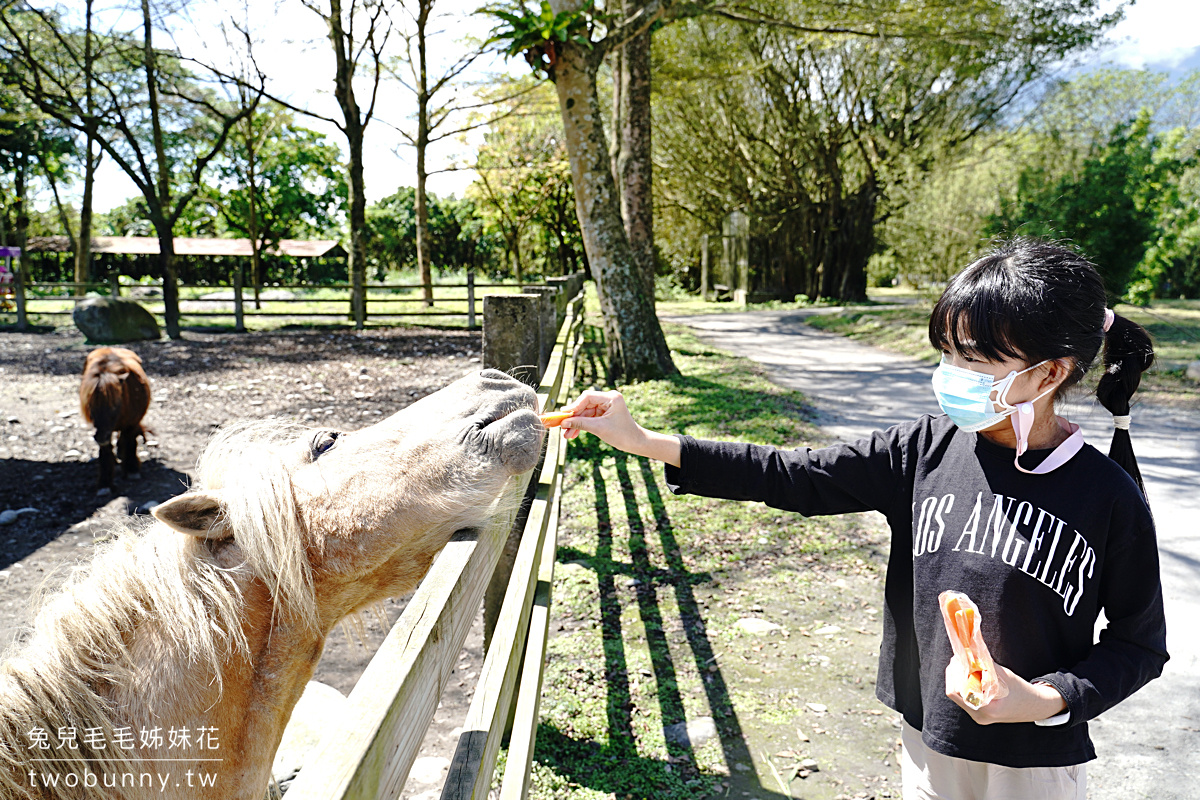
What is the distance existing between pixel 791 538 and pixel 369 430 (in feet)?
12.1

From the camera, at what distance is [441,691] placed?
114 cm

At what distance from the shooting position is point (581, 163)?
7898 millimetres

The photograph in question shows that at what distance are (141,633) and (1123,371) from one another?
2058mm

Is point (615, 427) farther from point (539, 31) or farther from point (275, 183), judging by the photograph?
point (275, 183)

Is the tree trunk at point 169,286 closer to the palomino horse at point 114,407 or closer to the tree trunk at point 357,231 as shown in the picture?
the tree trunk at point 357,231

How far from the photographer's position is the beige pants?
57.4 inches

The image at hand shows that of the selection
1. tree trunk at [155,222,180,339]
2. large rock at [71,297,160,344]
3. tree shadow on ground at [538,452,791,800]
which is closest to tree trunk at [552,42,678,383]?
tree shadow on ground at [538,452,791,800]

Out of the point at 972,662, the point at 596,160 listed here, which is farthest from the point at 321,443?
the point at 596,160

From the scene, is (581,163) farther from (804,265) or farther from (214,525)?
(804,265)

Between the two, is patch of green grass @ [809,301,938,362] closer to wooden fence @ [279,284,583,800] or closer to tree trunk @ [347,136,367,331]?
wooden fence @ [279,284,583,800]

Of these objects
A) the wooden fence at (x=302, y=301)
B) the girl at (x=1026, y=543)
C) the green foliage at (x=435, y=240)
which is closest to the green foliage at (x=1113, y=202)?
the wooden fence at (x=302, y=301)

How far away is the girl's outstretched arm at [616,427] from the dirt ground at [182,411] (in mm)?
774

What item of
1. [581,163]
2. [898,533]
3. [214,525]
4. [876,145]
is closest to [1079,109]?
[876,145]

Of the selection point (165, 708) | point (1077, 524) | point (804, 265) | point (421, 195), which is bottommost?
point (165, 708)
